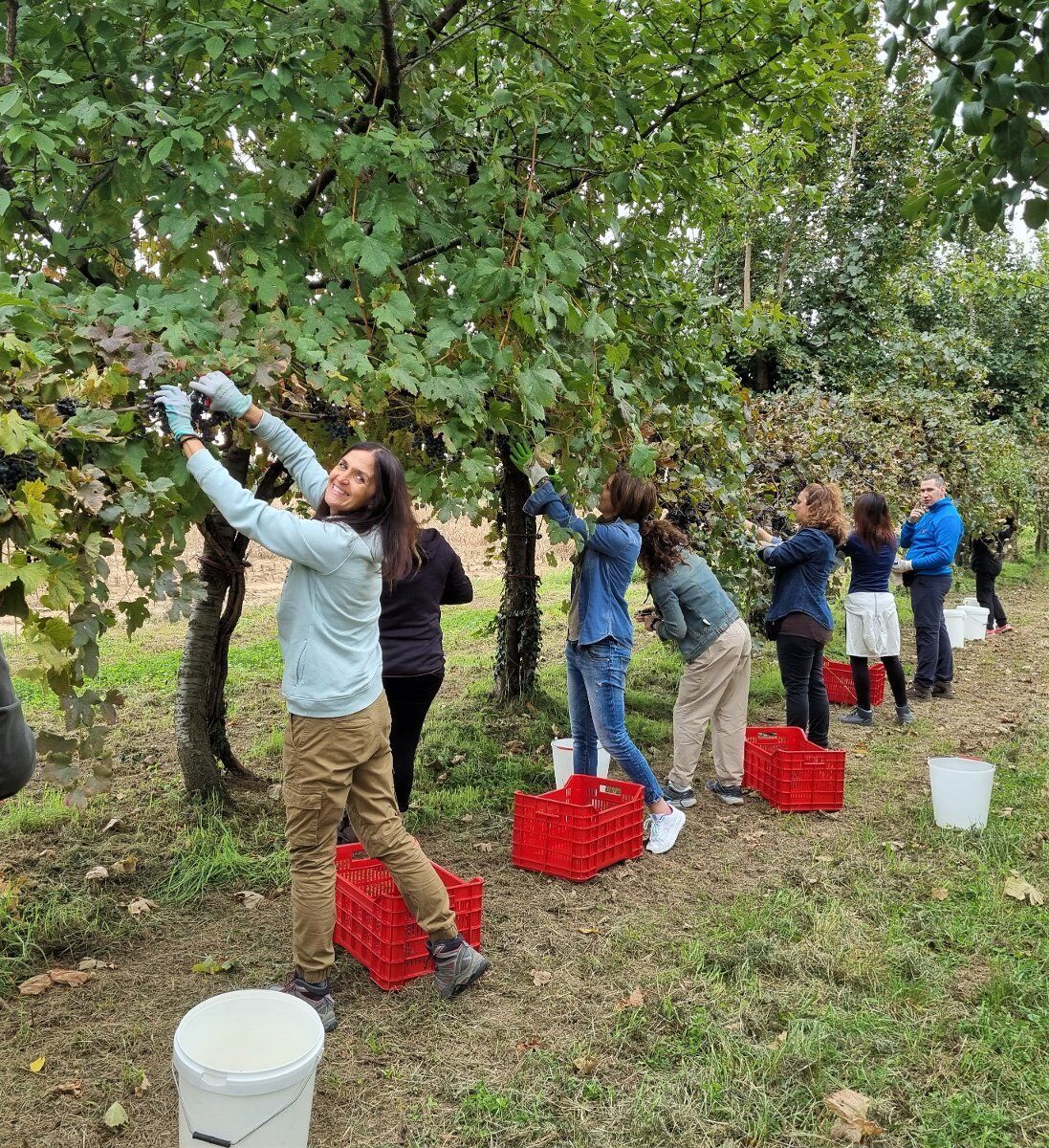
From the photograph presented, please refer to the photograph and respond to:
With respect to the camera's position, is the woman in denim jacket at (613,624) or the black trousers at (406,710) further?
the woman in denim jacket at (613,624)

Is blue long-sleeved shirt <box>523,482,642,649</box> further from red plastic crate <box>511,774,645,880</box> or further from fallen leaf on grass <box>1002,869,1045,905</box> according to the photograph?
fallen leaf on grass <box>1002,869,1045,905</box>

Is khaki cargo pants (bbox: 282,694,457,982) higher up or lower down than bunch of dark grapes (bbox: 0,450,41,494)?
lower down

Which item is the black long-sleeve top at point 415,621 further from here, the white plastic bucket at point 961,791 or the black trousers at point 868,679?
the black trousers at point 868,679

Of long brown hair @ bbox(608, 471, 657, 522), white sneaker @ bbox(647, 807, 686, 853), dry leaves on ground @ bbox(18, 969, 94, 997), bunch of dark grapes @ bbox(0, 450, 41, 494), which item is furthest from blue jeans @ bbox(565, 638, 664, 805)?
bunch of dark grapes @ bbox(0, 450, 41, 494)

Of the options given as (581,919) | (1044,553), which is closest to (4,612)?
(581,919)

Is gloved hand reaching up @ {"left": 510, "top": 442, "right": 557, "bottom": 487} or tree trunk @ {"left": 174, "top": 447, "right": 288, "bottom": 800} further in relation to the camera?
tree trunk @ {"left": 174, "top": 447, "right": 288, "bottom": 800}

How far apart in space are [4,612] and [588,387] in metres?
2.12

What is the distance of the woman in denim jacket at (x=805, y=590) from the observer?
591 centimetres

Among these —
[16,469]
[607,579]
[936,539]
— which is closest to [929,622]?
[936,539]

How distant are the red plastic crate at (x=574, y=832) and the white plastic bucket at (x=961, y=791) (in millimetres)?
1700

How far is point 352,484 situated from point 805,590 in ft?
12.3

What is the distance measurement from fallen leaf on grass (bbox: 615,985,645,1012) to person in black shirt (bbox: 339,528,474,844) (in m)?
1.51

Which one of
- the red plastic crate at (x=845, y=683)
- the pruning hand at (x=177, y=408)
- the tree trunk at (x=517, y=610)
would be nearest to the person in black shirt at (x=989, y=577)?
the red plastic crate at (x=845, y=683)

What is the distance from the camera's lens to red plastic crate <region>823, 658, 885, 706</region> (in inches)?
325
